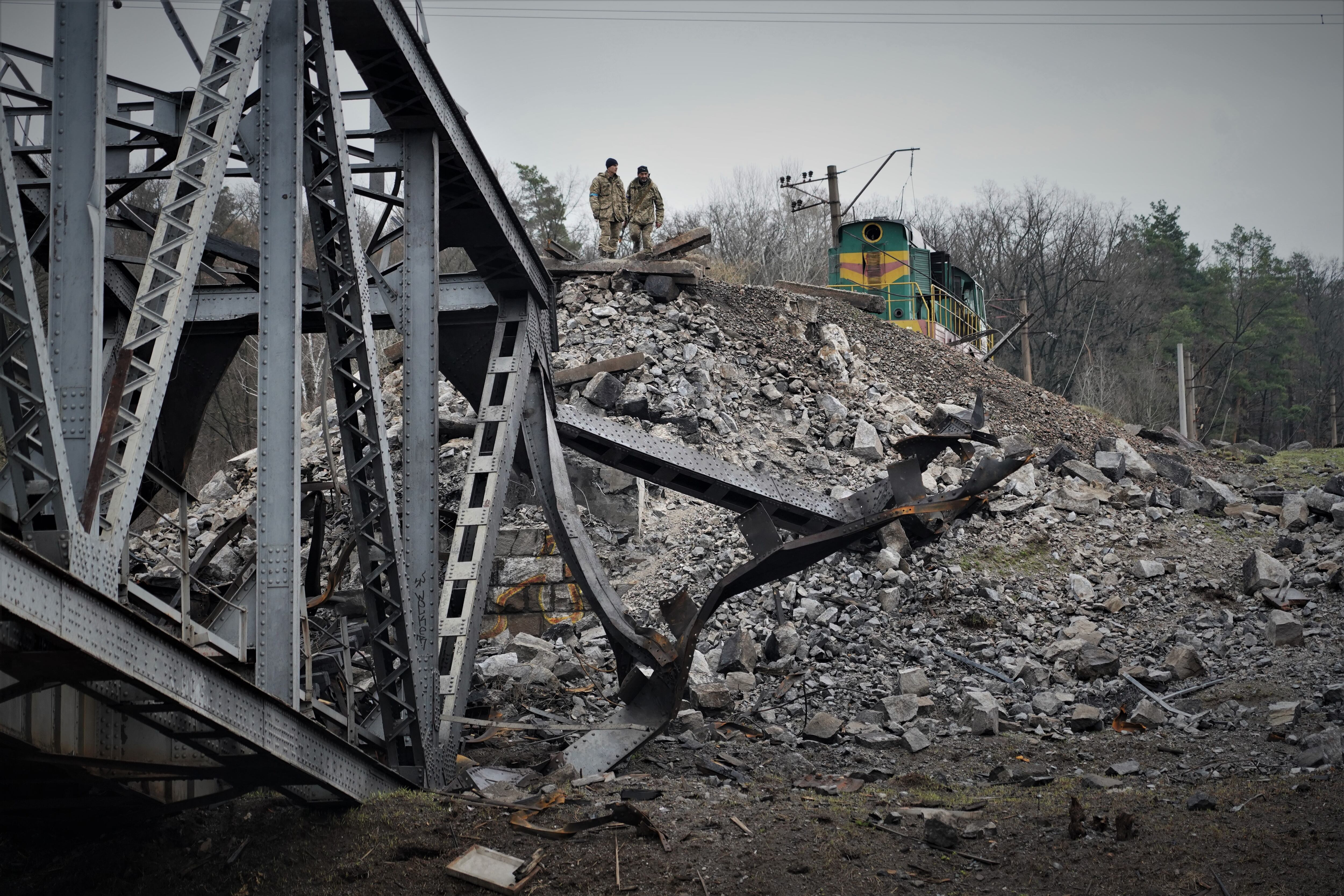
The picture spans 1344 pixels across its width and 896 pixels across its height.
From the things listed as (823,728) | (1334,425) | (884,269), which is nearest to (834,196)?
(884,269)

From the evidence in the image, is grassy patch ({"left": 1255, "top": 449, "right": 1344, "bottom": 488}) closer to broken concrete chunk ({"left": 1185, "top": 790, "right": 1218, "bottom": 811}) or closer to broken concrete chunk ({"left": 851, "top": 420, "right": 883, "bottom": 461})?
broken concrete chunk ({"left": 851, "top": 420, "right": 883, "bottom": 461})

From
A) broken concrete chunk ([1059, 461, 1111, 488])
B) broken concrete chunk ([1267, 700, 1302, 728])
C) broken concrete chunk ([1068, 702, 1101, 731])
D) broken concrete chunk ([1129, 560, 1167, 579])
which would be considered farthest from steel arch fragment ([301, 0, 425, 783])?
broken concrete chunk ([1059, 461, 1111, 488])

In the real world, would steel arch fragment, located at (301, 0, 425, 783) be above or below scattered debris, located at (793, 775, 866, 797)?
above

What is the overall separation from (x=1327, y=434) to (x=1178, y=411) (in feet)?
39.1

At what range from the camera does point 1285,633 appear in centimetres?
940

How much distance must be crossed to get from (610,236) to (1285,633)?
12339 mm

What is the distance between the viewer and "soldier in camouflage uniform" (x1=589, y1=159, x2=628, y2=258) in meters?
17.7

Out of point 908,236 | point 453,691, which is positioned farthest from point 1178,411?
point 453,691

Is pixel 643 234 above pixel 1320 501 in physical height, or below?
above

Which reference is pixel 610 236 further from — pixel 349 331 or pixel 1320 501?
pixel 349 331

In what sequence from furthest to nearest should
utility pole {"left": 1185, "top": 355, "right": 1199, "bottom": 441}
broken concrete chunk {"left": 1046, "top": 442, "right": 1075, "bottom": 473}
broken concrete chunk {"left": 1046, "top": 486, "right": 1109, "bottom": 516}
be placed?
utility pole {"left": 1185, "top": 355, "right": 1199, "bottom": 441} → broken concrete chunk {"left": 1046, "top": 442, "right": 1075, "bottom": 473} → broken concrete chunk {"left": 1046, "top": 486, "right": 1109, "bottom": 516}

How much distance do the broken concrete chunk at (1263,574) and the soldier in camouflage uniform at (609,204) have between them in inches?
447

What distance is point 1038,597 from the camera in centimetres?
1145

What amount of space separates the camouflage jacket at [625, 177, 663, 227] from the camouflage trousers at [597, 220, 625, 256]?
28 centimetres
